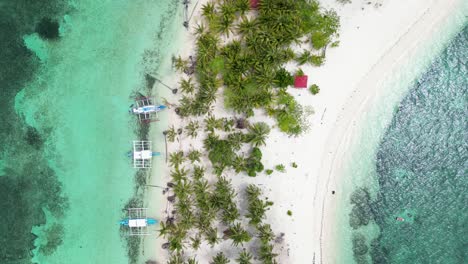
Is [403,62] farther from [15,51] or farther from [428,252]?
[15,51]

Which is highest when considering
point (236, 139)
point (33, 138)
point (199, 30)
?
point (199, 30)

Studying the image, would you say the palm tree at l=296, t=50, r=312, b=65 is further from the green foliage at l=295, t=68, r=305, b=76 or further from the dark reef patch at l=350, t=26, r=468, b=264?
the dark reef patch at l=350, t=26, r=468, b=264

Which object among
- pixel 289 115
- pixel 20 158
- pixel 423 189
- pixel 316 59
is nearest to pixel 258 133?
pixel 289 115

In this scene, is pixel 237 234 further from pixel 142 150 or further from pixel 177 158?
pixel 142 150

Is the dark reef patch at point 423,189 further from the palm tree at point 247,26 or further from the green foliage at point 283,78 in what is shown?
the palm tree at point 247,26

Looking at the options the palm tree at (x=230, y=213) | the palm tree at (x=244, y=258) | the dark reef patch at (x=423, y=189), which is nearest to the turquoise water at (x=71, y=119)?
the palm tree at (x=230, y=213)
